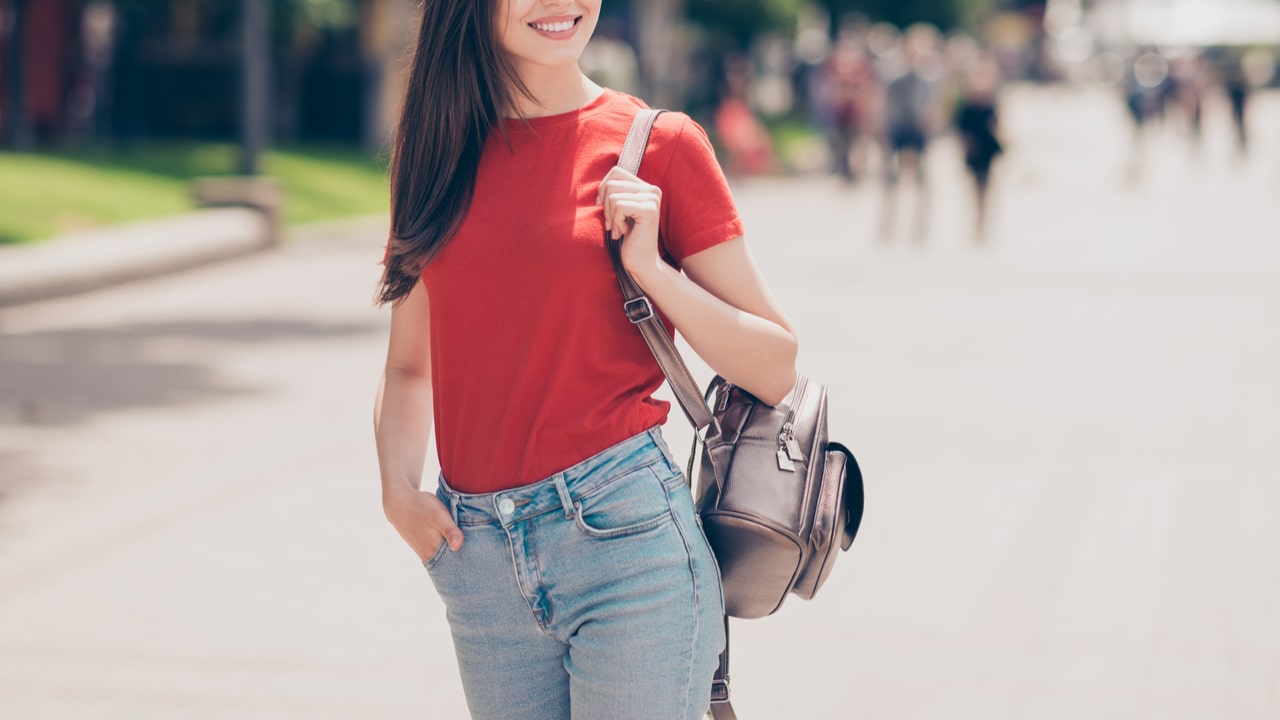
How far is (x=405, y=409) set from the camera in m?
2.60

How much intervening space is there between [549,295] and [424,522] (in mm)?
366

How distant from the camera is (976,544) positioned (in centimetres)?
617

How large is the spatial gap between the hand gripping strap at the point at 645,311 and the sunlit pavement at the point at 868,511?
7.75 ft

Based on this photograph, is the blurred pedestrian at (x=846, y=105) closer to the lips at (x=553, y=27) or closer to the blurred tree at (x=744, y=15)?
the blurred tree at (x=744, y=15)

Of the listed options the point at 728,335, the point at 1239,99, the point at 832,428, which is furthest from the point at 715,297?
the point at 1239,99

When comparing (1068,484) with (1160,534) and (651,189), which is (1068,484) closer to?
(1160,534)

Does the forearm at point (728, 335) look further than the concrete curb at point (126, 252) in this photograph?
No

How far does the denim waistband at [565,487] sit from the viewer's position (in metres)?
2.29

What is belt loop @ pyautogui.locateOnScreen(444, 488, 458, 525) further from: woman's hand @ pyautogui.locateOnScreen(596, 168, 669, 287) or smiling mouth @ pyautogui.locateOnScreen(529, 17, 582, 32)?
smiling mouth @ pyautogui.locateOnScreen(529, 17, 582, 32)

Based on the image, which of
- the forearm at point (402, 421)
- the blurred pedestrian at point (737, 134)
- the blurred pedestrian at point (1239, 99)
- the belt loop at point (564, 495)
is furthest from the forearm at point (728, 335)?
the blurred pedestrian at point (1239, 99)

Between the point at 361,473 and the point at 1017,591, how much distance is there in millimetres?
2790

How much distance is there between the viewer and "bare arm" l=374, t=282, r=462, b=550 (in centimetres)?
249

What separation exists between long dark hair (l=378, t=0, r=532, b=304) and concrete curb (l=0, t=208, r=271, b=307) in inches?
375

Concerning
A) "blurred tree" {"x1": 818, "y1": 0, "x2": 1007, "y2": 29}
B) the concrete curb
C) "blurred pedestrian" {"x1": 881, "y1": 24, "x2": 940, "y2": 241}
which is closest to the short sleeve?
the concrete curb
